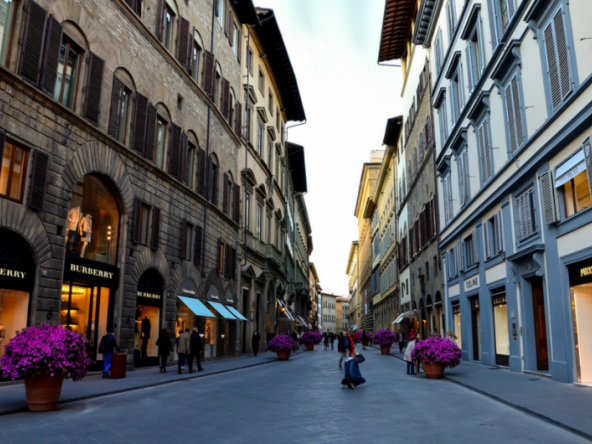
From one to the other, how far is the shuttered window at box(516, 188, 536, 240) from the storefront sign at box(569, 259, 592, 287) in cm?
271

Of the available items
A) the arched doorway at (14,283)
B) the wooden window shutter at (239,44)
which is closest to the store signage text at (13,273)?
the arched doorway at (14,283)

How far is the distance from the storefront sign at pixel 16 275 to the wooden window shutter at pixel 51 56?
464 cm

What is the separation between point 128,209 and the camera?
19422 mm

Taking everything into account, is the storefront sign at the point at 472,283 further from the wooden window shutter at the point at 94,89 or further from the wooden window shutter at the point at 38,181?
the wooden window shutter at the point at 38,181

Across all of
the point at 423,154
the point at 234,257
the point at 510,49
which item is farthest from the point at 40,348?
the point at 423,154

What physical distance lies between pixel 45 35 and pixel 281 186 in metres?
37.3

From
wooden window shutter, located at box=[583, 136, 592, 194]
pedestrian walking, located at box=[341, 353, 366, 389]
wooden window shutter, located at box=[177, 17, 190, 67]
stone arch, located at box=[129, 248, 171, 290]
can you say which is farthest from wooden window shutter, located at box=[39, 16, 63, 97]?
wooden window shutter, located at box=[583, 136, 592, 194]

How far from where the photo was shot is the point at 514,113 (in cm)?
1808

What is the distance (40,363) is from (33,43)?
28.2 feet

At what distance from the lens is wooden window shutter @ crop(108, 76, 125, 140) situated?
60.8 ft

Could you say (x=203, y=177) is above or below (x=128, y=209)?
above

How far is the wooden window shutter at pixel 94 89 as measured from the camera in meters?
17.0

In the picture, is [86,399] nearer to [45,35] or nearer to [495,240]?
[45,35]

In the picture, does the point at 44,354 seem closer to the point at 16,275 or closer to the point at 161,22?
the point at 16,275
